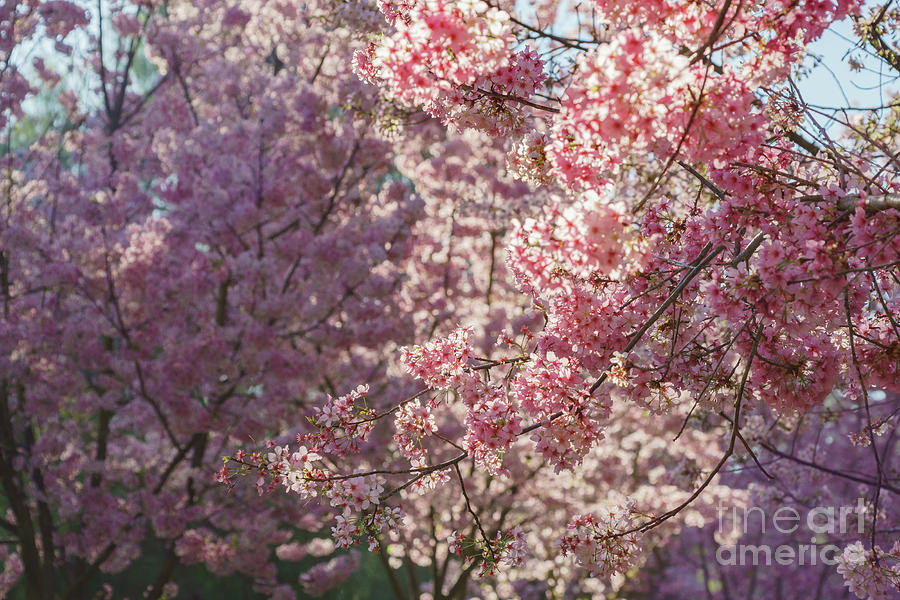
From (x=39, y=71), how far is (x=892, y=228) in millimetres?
12267

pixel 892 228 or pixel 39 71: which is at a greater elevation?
pixel 39 71

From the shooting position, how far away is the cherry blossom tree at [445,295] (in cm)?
298

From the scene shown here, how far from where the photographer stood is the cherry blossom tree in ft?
9.77

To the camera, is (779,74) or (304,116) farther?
(304,116)

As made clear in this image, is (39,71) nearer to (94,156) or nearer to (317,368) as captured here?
(94,156)

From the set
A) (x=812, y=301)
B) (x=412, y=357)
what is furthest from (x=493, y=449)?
(x=812, y=301)

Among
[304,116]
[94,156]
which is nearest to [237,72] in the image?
[304,116]

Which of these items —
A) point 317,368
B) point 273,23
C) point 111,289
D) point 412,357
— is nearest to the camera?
point 412,357

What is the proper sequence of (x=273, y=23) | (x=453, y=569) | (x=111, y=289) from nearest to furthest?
(x=111, y=289) → (x=273, y=23) → (x=453, y=569)

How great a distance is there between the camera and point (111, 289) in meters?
8.41

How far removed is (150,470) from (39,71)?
21.0 ft

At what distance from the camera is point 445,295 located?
11617 mm

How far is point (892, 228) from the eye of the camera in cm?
288

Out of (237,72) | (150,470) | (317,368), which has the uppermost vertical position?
(237,72)
